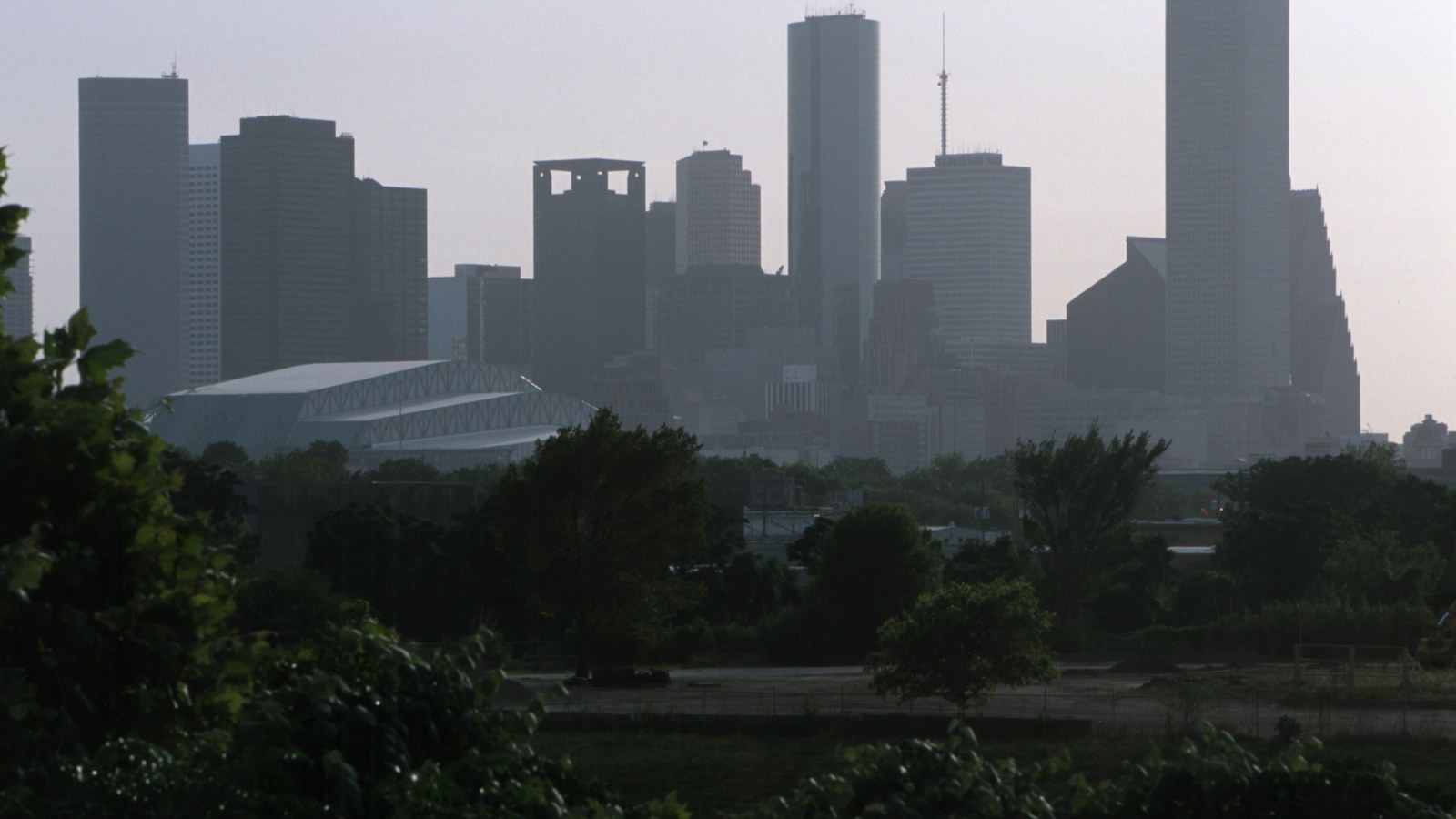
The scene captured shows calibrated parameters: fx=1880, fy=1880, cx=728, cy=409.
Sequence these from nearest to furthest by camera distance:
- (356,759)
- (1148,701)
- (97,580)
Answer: (356,759) < (97,580) < (1148,701)

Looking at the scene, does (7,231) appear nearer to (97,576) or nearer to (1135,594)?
(97,576)

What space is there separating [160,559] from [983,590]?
24668 millimetres

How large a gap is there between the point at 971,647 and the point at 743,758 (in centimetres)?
530

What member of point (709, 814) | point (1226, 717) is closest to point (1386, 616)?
point (1226, 717)

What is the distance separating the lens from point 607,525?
43.3 meters

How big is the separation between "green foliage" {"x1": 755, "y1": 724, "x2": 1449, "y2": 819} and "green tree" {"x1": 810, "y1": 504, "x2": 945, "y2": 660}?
41.3 m

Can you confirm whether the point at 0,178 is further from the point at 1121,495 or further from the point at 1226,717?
the point at 1121,495

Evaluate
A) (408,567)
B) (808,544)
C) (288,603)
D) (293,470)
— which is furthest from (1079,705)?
(293,470)

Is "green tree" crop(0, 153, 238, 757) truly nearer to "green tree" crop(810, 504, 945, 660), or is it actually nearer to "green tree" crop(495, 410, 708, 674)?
"green tree" crop(495, 410, 708, 674)

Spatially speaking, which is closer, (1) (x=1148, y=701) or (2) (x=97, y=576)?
(2) (x=97, y=576)

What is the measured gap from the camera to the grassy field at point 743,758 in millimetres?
26344

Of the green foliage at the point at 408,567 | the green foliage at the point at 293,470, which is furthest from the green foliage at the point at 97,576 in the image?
the green foliage at the point at 293,470

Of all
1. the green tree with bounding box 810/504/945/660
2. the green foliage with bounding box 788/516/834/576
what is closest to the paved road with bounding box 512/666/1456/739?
the green tree with bounding box 810/504/945/660

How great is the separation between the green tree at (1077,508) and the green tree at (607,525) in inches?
606
